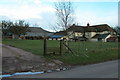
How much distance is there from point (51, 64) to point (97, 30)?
86730 millimetres

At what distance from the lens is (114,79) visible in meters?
8.30

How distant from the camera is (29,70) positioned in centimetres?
1088

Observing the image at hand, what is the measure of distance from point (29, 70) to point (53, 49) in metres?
5.85

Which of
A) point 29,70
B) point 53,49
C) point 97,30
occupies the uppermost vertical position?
point 97,30

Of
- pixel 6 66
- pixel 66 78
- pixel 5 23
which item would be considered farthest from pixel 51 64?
pixel 5 23

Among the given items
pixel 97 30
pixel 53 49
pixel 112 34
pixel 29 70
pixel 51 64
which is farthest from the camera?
pixel 97 30

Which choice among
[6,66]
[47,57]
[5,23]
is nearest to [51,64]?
[47,57]

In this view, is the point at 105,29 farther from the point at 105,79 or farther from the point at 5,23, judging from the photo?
the point at 105,79

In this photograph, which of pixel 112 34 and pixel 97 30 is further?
pixel 97 30

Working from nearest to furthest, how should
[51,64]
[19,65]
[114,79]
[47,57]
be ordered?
[114,79]
[19,65]
[51,64]
[47,57]

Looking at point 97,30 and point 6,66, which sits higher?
point 97,30

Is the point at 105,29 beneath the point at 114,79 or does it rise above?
above

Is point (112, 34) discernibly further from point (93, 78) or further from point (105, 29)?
point (93, 78)

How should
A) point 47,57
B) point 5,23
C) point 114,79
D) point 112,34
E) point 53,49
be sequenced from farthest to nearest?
point 112,34 < point 5,23 < point 53,49 < point 47,57 < point 114,79
